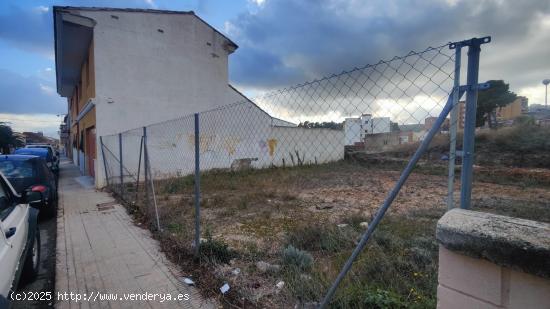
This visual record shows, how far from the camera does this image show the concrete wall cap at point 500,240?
3.64 feet

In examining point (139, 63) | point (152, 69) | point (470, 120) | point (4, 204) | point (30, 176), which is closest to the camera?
point (470, 120)

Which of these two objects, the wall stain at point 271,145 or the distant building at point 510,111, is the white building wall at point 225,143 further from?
the distant building at point 510,111

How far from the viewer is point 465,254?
1.33m

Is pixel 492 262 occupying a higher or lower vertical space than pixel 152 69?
lower

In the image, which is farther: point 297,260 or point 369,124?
point 297,260

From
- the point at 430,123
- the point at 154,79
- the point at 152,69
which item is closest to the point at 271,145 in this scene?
the point at 154,79

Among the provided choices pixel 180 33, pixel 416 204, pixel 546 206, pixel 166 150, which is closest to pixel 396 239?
pixel 416 204

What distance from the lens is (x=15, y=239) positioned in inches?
104

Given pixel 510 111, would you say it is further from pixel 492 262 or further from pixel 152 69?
pixel 492 262

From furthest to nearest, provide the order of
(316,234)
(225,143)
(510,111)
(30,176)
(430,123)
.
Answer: (510,111) → (225,143) → (30,176) → (316,234) → (430,123)

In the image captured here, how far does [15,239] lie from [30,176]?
14.7 ft

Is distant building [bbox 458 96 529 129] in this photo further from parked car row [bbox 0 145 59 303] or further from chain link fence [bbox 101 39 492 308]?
parked car row [bbox 0 145 59 303]

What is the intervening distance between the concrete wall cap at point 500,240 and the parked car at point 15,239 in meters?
2.98

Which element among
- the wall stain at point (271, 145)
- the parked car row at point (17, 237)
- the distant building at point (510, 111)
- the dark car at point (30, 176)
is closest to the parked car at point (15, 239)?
the parked car row at point (17, 237)
